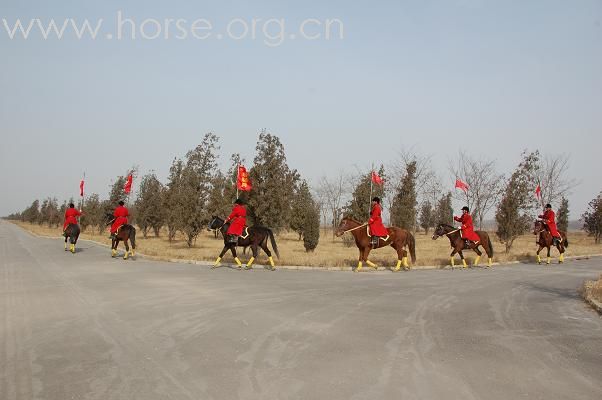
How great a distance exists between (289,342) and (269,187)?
52.2ft

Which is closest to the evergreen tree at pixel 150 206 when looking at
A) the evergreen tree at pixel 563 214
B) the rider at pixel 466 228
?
the rider at pixel 466 228

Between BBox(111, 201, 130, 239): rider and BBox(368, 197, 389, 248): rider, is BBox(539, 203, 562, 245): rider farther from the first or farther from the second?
BBox(111, 201, 130, 239): rider

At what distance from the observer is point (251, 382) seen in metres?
4.36

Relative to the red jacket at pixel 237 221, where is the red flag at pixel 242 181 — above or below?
above

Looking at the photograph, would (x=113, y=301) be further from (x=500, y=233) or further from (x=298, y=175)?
(x=500, y=233)

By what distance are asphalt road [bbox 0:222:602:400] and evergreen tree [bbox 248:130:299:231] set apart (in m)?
9.95

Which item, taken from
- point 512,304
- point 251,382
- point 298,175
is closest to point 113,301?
point 251,382

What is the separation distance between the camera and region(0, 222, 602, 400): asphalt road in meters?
4.28

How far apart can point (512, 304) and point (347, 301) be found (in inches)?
148

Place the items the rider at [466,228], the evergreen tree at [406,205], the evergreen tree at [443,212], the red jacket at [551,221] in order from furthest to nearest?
the evergreen tree at [443,212], the evergreen tree at [406,205], the red jacket at [551,221], the rider at [466,228]

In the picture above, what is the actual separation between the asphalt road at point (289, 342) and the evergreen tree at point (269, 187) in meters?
9.95

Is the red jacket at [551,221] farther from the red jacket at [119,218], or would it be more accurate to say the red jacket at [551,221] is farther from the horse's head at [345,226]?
the red jacket at [119,218]

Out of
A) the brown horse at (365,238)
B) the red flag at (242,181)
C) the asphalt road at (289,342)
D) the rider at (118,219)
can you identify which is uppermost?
the red flag at (242,181)

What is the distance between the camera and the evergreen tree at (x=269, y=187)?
21.4 meters
